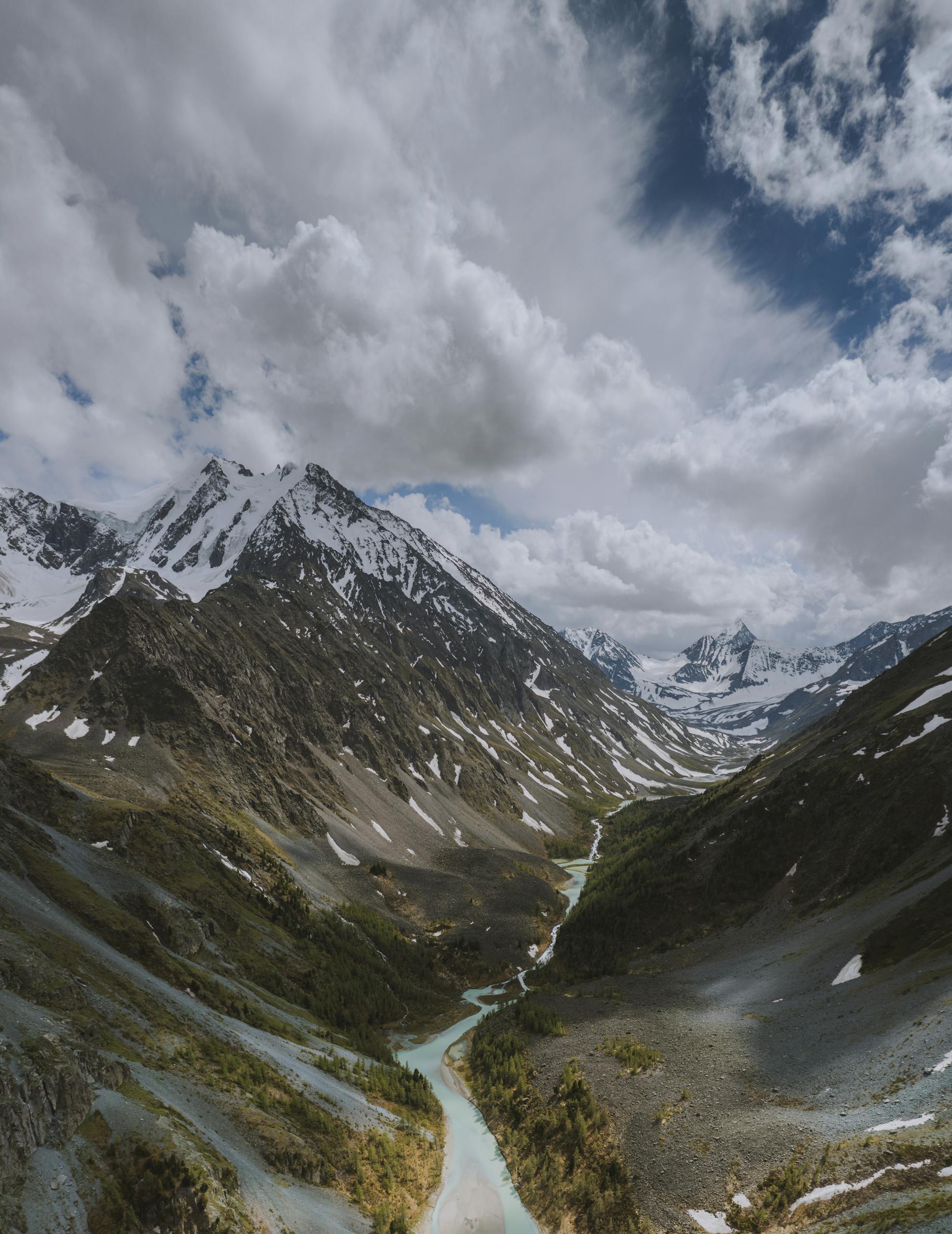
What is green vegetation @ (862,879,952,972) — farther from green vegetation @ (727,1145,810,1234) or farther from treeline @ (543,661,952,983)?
green vegetation @ (727,1145,810,1234)

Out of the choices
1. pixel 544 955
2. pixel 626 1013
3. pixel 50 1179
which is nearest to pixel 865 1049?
pixel 626 1013

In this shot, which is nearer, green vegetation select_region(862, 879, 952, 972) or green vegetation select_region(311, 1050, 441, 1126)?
green vegetation select_region(862, 879, 952, 972)

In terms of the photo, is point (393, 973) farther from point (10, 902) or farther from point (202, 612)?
point (202, 612)

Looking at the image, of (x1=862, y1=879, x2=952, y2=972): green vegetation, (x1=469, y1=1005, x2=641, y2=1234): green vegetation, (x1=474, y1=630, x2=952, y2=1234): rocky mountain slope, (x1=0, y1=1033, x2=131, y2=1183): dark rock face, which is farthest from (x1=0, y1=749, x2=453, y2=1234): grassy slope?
(x1=862, y1=879, x2=952, y2=972): green vegetation

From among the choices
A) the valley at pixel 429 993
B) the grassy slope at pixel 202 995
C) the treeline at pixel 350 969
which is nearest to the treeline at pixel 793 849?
the valley at pixel 429 993

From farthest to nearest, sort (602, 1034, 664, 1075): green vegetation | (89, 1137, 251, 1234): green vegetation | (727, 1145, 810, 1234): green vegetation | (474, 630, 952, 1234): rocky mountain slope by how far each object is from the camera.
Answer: (602, 1034, 664, 1075): green vegetation → (474, 630, 952, 1234): rocky mountain slope → (727, 1145, 810, 1234): green vegetation → (89, 1137, 251, 1234): green vegetation
